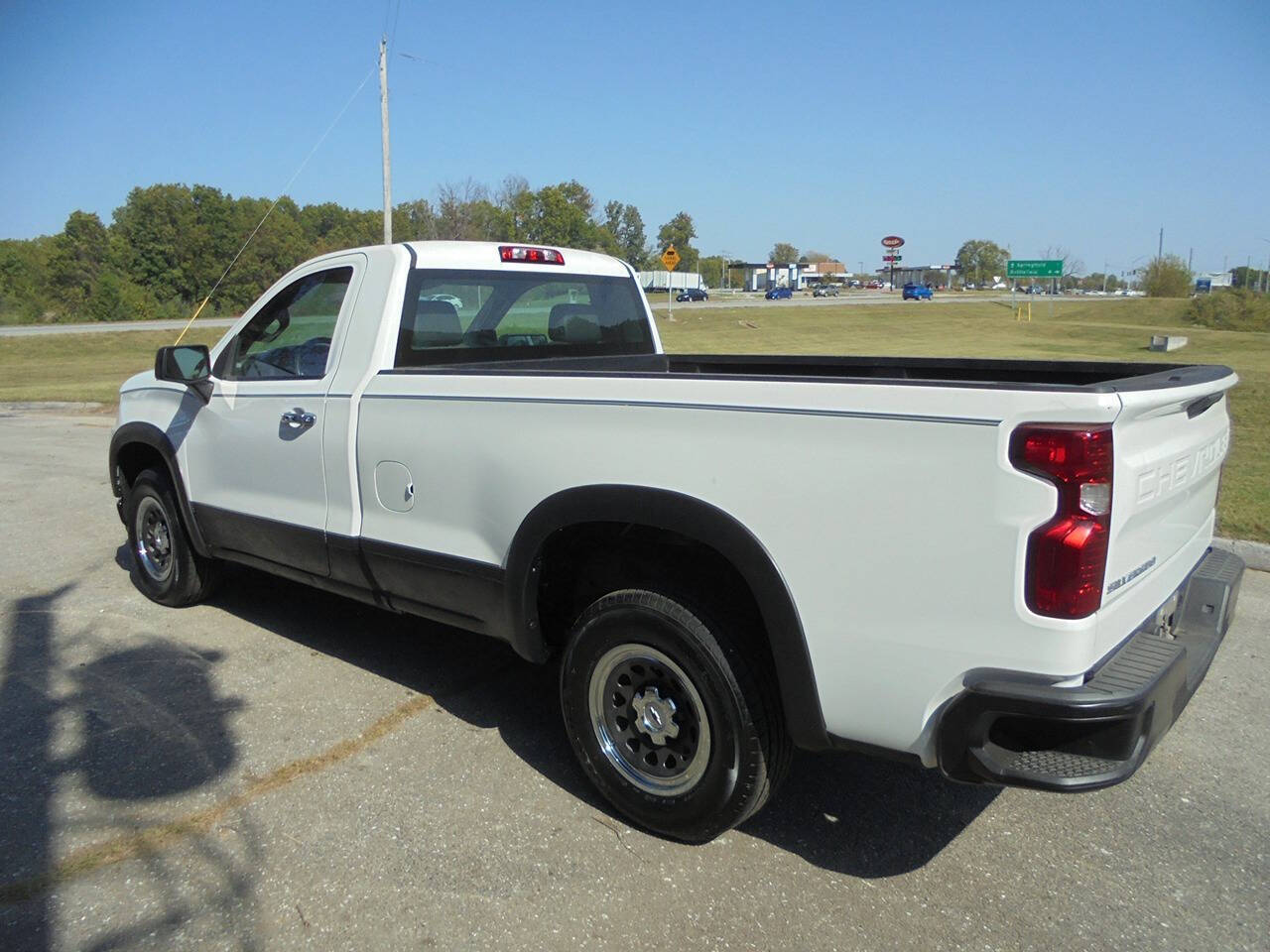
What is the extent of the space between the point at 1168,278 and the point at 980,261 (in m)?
95.9

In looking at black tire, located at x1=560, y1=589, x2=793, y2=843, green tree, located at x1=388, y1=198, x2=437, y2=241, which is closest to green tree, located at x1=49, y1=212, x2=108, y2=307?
green tree, located at x1=388, y1=198, x2=437, y2=241

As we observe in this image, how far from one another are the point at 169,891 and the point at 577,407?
1.93 meters

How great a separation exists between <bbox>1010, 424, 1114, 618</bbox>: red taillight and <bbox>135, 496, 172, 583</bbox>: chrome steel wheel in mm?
4692

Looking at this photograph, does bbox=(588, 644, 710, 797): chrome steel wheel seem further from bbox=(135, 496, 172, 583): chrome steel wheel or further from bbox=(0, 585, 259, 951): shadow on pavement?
bbox=(135, 496, 172, 583): chrome steel wheel

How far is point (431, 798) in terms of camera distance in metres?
3.62

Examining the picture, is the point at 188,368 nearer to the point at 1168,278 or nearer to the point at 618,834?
the point at 618,834

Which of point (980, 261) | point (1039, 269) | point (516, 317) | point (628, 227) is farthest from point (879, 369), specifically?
point (980, 261)

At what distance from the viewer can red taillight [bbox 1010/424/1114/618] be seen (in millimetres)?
2396

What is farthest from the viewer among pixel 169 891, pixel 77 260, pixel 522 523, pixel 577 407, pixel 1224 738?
pixel 77 260

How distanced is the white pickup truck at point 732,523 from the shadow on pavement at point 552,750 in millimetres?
421

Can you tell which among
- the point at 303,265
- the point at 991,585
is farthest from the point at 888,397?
the point at 303,265

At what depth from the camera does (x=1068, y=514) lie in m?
2.42

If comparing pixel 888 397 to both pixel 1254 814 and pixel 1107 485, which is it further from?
pixel 1254 814

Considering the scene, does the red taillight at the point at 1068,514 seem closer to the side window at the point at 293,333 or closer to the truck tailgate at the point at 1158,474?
the truck tailgate at the point at 1158,474
